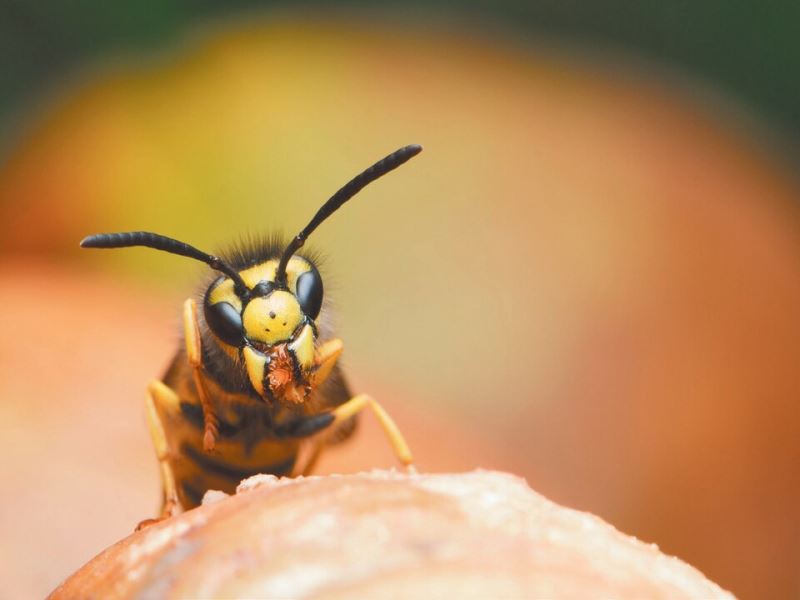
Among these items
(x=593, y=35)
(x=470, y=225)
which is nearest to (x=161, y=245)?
(x=470, y=225)

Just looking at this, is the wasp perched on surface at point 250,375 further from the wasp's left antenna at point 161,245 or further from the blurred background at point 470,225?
the blurred background at point 470,225

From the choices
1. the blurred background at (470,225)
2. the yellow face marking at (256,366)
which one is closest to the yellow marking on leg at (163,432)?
the yellow face marking at (256,366)

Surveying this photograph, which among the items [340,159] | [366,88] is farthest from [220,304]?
[366,88]

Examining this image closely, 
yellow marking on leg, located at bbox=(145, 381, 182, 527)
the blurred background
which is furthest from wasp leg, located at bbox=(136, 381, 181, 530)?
the blurred background

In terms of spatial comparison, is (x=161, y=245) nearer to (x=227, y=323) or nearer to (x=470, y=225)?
(x=227, y=323)

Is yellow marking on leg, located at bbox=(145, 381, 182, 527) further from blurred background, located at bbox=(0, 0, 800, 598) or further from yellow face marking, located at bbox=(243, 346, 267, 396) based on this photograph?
blurred background, located at bbox=(0, 0, 800, 598)
